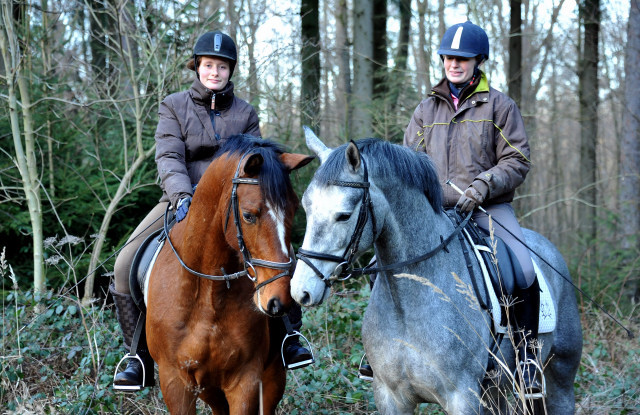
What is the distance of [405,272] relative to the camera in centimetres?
372

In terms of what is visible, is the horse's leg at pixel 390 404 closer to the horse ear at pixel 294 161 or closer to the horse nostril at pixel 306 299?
the horse nostril at pixel 306 299

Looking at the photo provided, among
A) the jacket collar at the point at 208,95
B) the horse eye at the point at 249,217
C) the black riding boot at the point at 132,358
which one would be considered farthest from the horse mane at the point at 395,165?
the black riding boot at the point at 132,358

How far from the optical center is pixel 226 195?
3840 mm

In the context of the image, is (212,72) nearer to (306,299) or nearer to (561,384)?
(306,299)

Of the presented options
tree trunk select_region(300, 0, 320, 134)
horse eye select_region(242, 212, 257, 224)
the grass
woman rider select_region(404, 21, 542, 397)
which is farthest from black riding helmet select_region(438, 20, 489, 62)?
tree trunk select_region(300, 0, 320, 134)

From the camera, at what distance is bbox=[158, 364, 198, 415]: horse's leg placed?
4.04m

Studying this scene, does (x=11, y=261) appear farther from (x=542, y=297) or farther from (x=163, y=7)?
(x=542, y=297)

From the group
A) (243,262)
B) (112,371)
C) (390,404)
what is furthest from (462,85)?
(112,371)

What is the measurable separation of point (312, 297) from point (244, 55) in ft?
21.0

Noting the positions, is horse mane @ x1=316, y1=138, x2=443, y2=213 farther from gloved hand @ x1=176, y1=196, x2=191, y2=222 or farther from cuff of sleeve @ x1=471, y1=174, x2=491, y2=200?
gloved hand @ x1=176, y1=196, x2=191, y2=222

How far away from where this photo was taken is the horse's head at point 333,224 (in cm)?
317

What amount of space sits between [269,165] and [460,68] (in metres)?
1.71

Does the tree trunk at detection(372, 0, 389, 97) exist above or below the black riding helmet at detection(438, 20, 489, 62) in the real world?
above

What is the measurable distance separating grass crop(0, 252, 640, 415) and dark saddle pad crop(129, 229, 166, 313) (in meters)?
0.92
